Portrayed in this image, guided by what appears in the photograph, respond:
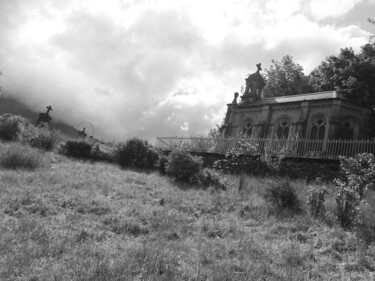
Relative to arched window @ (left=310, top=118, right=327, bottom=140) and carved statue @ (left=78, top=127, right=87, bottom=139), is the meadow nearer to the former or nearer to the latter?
carved statue @ (left=78, top=127, right=87, bottom=139)

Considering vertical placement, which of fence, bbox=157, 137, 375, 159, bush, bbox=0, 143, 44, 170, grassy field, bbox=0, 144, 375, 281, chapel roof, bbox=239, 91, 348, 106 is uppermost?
chapel roof, bbox=239, 91, 348, 106

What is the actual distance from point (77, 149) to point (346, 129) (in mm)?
20664

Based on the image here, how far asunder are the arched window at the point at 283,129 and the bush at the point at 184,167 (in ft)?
59.7

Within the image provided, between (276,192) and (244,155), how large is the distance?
620cm

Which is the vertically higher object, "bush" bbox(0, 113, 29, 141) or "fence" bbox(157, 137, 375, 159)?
"fence" bbox(157, 137, 375, 159)

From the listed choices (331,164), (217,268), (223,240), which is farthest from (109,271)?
(331,164)

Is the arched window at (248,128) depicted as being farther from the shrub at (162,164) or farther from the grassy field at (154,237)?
the grassy field at (154,237)

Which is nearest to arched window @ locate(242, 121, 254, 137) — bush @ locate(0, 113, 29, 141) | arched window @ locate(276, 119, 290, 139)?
arched window @ locate(276, 119, 290, 139)

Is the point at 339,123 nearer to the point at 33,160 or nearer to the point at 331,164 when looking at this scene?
the point at 331,164

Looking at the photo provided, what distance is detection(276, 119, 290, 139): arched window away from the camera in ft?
96.7

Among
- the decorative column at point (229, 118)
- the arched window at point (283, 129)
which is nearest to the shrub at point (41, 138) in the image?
the decorative column at point (229, 118)

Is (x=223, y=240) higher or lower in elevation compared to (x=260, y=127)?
lower

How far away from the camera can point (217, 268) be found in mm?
4859

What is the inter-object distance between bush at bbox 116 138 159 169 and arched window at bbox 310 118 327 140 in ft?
52.9
